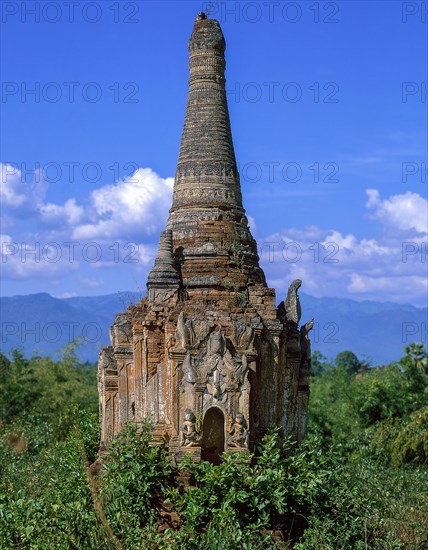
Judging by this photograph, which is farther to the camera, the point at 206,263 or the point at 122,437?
the point at 206,263

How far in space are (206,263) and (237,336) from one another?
249 cm

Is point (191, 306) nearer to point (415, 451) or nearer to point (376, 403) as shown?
point (415, 451)

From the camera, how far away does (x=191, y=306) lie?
57.7 ft

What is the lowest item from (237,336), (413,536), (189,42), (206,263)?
(413,536)

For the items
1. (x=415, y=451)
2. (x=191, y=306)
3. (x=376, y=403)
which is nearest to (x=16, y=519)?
(x=191, y=306)

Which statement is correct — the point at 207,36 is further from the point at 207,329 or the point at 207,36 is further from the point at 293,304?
the point at 207,329

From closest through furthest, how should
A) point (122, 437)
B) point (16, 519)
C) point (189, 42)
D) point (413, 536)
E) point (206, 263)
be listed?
point (16, 519)
point (122, 437)
point (413, 536)
point (206, 263)
point (189, 42)

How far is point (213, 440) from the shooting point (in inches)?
669

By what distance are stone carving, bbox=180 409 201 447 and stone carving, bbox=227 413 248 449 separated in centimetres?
56

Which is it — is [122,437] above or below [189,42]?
below

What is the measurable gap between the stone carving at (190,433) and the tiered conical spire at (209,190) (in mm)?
3173

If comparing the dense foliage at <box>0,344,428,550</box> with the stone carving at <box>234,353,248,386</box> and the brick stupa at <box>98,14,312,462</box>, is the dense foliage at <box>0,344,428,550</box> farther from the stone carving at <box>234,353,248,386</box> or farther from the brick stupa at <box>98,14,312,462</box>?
the stone carving at <box>234,353,248,386</box>

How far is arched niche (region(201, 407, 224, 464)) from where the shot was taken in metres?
16.9

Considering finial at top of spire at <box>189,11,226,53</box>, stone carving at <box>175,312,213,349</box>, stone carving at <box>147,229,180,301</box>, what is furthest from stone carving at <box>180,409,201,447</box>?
finial at top of spire at <box>189,11,226,53</box>
